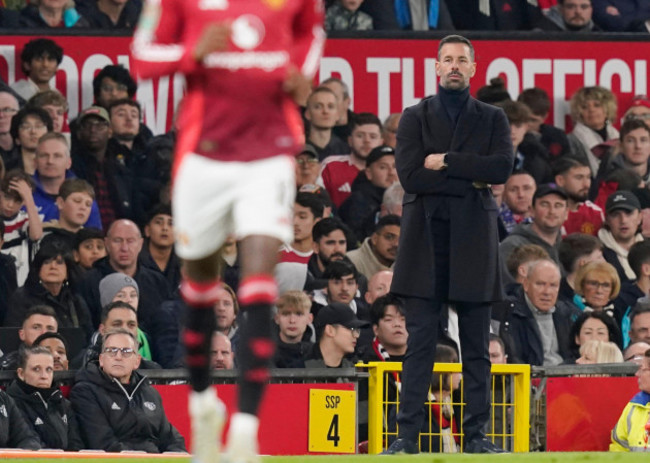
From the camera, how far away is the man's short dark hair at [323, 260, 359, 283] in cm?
1371

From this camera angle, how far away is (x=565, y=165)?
650 inches

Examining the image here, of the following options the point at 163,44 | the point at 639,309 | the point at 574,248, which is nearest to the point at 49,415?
the point at 163,44

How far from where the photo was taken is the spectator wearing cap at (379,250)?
14.8 meters

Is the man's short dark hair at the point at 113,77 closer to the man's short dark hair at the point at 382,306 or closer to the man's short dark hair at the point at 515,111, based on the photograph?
the man's short dark hair at the point at 515,111

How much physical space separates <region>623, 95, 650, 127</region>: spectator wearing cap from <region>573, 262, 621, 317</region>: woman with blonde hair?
120 inches

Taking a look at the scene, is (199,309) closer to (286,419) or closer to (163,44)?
(163,44)

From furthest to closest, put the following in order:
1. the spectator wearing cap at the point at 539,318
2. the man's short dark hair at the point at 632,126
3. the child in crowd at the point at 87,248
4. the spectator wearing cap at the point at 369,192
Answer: the man's short dark hair at the point at 632,126 → the spectator wearing cap at the point at 369,192 → the child in crowd at the point at 87,248 → the spectator wearing cap at the point at 539,318

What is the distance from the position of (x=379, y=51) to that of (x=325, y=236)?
11.7ft

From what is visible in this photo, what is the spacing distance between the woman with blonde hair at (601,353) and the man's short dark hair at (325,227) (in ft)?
8.24

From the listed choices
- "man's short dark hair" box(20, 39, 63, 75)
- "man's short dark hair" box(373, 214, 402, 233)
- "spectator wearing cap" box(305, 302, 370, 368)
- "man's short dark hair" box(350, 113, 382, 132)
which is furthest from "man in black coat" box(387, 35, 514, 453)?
"man's short dark hair" box(20, 39, 63, 75)

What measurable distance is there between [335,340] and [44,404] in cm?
238

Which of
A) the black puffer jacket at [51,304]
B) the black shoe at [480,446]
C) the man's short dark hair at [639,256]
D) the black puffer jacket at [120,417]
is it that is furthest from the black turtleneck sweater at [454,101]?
the man's short dark hair at [639,256]

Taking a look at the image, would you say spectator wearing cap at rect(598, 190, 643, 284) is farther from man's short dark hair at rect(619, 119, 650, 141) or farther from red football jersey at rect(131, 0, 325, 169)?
red football jersey at rect(131, 0, 325, 169)

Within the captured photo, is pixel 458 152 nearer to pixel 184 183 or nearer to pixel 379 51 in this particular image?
pixel 184 183
